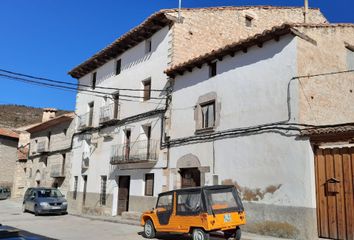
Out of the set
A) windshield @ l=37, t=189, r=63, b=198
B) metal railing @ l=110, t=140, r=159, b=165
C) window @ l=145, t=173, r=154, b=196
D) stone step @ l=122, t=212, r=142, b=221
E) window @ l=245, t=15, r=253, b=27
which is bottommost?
stone step @ l=122, t=212, r=142, b=221

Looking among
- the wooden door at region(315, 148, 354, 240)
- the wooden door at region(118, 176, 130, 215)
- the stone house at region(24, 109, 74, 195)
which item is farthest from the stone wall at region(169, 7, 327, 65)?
the stone house at region(24, 109, 74, 195)

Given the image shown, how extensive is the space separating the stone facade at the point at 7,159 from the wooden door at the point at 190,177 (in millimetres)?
27270

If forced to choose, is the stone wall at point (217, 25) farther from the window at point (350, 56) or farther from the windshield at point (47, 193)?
the windshield at point (47, 193)

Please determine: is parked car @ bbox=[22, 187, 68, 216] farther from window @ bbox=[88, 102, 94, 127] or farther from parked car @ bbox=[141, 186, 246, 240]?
parked car @ bbox=[141, 186, 246, 240]

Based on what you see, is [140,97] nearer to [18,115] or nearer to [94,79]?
[94,79]

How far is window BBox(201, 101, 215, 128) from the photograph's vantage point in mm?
13953

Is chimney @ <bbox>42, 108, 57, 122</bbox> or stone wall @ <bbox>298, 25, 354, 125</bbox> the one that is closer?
stone wall @ <bbox>298, 25, 354, 125</bbox>

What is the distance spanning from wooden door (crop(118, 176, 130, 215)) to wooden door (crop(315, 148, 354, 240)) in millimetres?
10559

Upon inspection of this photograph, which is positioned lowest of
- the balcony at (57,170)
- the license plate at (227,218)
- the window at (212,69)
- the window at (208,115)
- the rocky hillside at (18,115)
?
the license plate at (227,218)

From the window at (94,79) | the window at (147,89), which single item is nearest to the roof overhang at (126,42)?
the window at (94,79)

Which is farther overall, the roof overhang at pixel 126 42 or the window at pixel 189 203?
the roof overhang at pixel 126 42

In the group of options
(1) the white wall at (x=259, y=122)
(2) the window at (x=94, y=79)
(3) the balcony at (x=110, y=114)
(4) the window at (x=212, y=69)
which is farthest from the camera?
(2) the window at (x=94, y=79)

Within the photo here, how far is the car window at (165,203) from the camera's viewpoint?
10117 mm

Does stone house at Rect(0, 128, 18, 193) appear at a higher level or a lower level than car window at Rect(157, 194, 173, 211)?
higher
